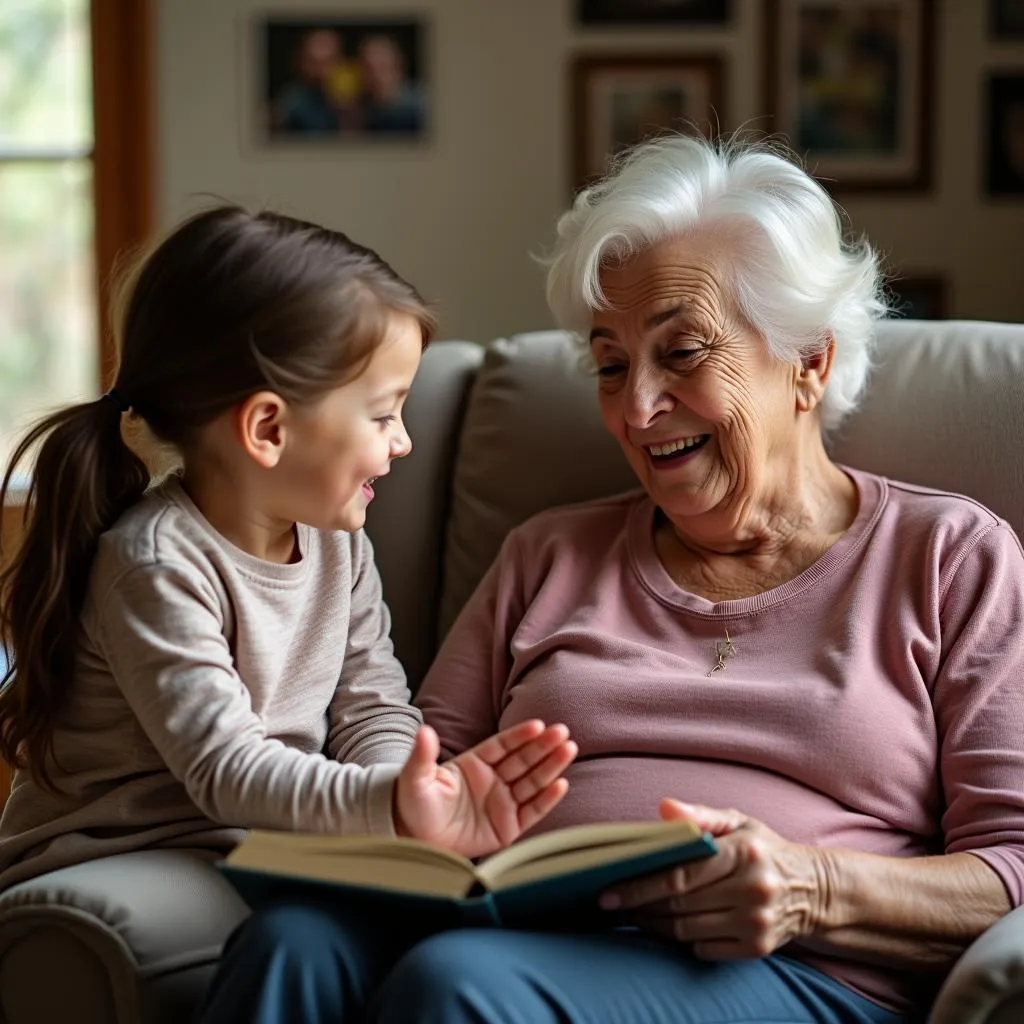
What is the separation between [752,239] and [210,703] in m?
0.80

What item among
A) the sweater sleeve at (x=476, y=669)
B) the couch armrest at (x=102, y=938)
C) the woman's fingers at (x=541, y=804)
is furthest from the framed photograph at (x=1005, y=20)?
the couch armrest at (x=102, y=938)

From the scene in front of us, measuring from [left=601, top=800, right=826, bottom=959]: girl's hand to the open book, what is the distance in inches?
3.1

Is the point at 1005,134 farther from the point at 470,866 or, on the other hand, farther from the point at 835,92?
the point at 470,866

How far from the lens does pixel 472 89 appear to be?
3555 millimetres

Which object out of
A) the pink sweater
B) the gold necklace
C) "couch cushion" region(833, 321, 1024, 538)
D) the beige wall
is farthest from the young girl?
the beige wall

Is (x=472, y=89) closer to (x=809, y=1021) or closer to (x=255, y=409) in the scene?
(x=255, y=409)

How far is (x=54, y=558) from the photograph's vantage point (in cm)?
139

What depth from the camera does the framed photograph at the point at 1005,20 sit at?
3510 mm

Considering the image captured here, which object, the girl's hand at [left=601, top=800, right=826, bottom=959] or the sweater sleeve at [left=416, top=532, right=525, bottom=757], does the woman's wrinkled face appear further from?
the girl's hand at [left=601, top=800, right=826, bottom=959]

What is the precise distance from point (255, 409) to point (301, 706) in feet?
1.14

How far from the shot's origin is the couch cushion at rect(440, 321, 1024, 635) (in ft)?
5.66

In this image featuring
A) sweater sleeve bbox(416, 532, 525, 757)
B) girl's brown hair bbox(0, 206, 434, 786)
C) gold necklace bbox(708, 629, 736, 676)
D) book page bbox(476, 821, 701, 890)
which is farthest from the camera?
sweater sleeve bbox(416, 532, 525, 757)

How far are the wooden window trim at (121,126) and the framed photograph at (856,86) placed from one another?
1579mm

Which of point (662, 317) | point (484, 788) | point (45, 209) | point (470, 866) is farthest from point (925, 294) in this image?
point (470, 866)
